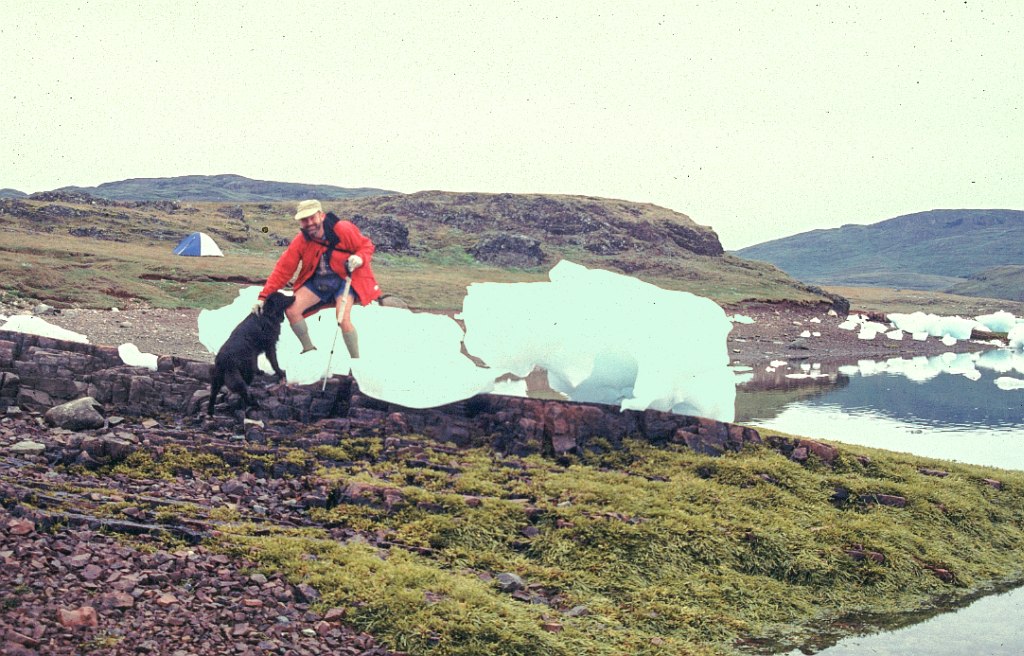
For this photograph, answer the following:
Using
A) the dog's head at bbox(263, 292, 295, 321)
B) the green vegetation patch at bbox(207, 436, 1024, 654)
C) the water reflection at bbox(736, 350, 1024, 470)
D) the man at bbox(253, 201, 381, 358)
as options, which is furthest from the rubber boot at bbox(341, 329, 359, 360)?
the water reflection at bbox(736, 350, 1024, 470)

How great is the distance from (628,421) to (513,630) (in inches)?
226

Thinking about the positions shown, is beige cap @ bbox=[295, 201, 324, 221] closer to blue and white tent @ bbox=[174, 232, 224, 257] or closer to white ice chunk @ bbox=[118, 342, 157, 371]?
white ice chunk @ bbox=[118, 342, 157, 371]

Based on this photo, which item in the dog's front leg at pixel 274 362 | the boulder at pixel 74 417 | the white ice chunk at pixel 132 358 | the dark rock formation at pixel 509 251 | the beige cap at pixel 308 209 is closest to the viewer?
the boulder at pixel 74 417

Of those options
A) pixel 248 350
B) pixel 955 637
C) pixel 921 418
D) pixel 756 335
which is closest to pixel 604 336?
pixel 248 350

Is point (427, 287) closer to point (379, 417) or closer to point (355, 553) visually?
point (379, 417)

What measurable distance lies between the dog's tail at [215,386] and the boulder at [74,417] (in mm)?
1526

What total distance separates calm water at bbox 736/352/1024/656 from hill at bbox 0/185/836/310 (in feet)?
73.6

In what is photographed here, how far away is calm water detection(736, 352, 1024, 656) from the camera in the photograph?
34.8 feet

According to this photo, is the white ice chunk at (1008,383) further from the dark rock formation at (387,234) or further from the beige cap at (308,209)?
the dark rock formation at (387,234)

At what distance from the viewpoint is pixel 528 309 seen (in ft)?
47.2

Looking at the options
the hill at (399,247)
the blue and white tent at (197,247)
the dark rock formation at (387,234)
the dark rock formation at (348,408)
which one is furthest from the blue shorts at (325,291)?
the dark rock formation at (387,234)

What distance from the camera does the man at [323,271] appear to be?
13797 mm

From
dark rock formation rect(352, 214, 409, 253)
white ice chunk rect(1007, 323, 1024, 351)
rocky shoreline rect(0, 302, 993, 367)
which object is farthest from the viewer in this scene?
dark rock formation rect(352, 214, 409, 253)

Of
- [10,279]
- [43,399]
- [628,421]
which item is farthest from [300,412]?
[10,279]
